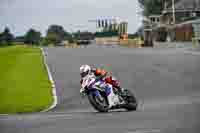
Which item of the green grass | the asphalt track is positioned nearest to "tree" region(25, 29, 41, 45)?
the asphalt track

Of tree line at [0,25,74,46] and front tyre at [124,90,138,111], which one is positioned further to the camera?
tree line at [0,25,74,46]

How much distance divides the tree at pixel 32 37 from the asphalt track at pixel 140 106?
8708cm

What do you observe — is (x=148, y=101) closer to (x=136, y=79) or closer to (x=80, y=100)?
(x=80, y=100)

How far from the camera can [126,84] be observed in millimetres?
30828

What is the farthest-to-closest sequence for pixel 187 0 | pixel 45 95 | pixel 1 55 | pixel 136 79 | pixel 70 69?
1. pixel 187 0
2. pixel 1 55
3. pixel 70 69
4. pixel 136 79
5. pixel 45 95

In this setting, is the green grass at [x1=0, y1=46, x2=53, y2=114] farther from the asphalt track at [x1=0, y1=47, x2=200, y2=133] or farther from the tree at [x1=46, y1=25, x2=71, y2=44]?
the tree at [x1=46, y1=25, x2=71, y2=44]

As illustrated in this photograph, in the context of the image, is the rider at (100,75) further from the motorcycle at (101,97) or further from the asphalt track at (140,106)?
the asphalt track at (140,106)

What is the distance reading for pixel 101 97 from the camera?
16875 millimetres

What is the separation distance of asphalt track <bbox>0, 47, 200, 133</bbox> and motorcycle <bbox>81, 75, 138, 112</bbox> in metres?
0.26

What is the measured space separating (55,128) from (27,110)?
8798mm

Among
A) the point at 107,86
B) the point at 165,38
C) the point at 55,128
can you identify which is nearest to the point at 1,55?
the point at 107,86

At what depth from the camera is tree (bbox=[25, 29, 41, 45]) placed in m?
133

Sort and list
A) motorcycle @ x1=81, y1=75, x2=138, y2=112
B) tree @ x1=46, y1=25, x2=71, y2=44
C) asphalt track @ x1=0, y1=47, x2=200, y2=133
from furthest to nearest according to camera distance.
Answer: tree @ x1=46, y1=25, x2=71, y2=44 < motorcycle @ x1=81, y1=75, x2=138, y2=112 < asphalt track @ x1=0, y1=47, x2=200, y2=133

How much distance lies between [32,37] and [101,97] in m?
120
